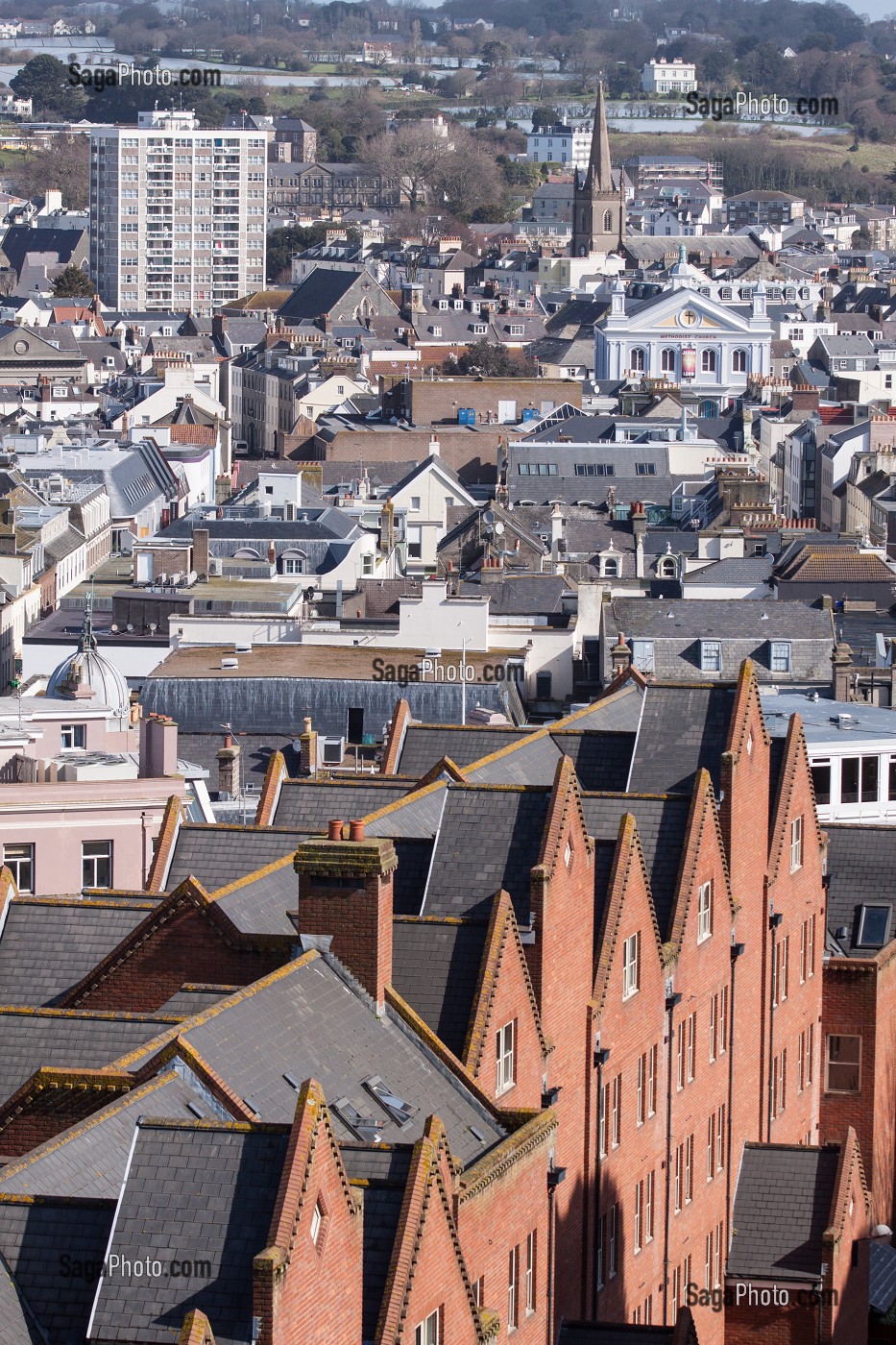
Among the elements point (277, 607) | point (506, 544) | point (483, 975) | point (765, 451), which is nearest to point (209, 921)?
point (483, 975)

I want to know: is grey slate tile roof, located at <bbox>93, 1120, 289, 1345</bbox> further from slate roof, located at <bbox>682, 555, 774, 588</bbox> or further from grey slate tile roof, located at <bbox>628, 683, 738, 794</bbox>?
slate roof, located at <bbox>682, 555, 774, 588</bbox>

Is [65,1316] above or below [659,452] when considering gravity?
above

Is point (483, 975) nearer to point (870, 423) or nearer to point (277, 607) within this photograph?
point (277, 607)

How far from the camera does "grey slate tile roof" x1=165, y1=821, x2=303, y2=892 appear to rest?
37.5 m

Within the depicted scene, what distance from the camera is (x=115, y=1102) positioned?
2636cm

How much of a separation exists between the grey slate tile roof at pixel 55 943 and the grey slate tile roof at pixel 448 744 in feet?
30.7

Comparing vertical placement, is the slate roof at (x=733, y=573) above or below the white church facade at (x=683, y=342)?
above

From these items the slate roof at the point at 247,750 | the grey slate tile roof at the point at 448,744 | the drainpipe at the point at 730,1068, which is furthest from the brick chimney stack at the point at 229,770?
the drainpipe at the point at 730,1068

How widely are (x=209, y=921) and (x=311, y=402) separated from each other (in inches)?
5705

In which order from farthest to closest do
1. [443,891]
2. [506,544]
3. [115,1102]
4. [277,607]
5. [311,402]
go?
[311,402]
[506,544]
[277,607]
[443,891]
[115,1102]

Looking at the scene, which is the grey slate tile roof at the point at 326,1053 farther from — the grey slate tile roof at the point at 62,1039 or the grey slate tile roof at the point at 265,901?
the grey slate tile roof at the point at 265,901

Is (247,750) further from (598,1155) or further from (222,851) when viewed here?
(598,1155)

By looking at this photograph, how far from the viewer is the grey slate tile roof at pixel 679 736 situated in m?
42.5

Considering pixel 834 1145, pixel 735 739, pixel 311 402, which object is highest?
pixel 735 739
